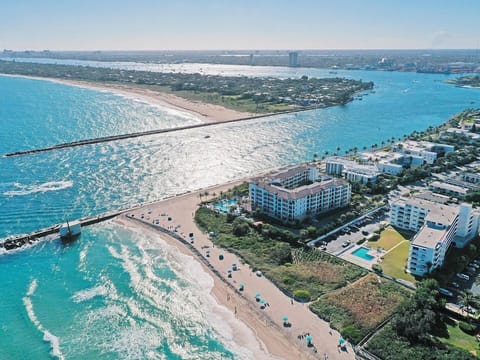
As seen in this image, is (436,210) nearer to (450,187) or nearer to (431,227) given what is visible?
(431,227)

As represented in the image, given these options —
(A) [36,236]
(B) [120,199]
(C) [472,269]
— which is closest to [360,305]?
(C) [472,269]

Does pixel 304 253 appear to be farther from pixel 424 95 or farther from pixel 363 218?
pixel 424 95

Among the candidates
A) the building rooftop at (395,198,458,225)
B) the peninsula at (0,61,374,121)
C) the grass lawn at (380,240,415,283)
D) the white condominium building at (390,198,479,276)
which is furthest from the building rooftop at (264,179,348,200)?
the peninsula at (0,61,374,121)

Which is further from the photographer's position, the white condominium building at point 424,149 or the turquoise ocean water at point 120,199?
the white condominium building at point 424,149

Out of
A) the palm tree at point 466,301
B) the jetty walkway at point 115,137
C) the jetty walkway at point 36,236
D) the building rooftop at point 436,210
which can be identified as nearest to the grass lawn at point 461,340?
the palm tree at point 466,301

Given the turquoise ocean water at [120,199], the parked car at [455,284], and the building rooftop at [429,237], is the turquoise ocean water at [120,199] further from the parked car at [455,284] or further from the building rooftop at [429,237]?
the parked car at [455,284]

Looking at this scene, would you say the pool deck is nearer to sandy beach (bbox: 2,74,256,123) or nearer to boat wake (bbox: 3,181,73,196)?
boat wake (bbox: 3,181,73,196)

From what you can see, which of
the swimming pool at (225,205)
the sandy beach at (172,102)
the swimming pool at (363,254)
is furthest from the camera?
the sandy beach at (172,102)

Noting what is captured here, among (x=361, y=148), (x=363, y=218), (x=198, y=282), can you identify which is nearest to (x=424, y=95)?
(x=361, y=148)
